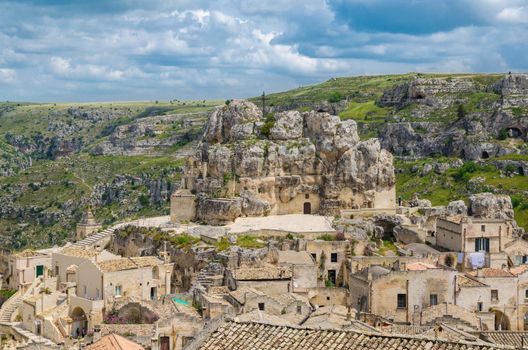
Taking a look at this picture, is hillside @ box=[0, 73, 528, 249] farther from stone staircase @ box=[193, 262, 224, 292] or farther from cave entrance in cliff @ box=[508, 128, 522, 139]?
stone staircase @ box=[193, 262, 224, 292]

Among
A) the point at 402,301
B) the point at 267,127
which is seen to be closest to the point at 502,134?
the point at 267,127

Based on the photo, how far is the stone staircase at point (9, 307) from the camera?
52094 mm

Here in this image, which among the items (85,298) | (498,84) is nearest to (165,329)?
(85,298)

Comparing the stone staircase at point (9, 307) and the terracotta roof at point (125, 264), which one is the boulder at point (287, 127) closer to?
the terracotta roof at point (125, 264)

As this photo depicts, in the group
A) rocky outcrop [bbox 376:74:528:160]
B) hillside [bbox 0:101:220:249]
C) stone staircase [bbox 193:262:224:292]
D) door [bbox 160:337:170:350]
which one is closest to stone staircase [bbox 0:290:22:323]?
stone staircase [bbox 193:262:224:292]

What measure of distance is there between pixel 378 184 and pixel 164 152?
105628 mm

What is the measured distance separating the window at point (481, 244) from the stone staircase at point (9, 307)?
1206 inches

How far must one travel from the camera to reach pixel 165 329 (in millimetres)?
36500

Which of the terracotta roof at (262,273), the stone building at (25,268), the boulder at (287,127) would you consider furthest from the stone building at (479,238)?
the stone building at (25,268)

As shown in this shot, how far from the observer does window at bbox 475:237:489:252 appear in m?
55.8

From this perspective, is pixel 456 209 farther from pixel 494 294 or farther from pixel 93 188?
pixel 93 188

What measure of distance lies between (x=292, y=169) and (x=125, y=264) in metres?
22.2

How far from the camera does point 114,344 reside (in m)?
33.8

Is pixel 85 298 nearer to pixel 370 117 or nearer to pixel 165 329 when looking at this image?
pixel 165 329
